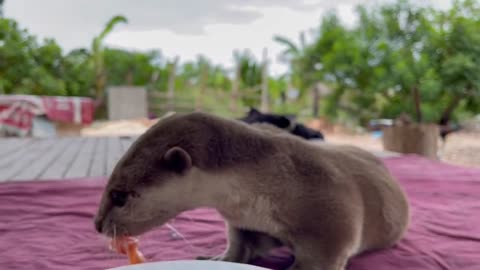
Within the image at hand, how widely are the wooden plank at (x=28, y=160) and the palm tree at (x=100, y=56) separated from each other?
5103mm

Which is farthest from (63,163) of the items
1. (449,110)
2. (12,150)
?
(449,110)

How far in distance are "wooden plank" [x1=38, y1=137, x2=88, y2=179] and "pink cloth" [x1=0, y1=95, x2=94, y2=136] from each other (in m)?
2.01

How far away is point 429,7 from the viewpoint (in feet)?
21.8

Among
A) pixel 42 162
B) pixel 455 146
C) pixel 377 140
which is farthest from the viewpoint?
pixel 377 140

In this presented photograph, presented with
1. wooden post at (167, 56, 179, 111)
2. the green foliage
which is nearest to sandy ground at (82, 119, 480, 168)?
the green foliage

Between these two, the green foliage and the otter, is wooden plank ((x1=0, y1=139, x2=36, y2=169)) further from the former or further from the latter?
the green foliage

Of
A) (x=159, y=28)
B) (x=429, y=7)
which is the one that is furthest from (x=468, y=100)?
(x=159, y=28)

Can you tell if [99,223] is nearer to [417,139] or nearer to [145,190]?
[145,190]

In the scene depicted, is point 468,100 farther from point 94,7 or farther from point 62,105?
point 94,7

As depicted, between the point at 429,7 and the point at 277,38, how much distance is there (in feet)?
14.8

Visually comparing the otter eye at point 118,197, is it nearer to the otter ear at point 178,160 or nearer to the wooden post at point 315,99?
the otter ear at point 178,160

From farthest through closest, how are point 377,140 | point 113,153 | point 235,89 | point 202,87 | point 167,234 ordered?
point 235,89 < point 202,87 < point 377,140 < point 113,153 < point 167,234

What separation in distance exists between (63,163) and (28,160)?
1.08ft

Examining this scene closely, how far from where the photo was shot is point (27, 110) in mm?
5375
